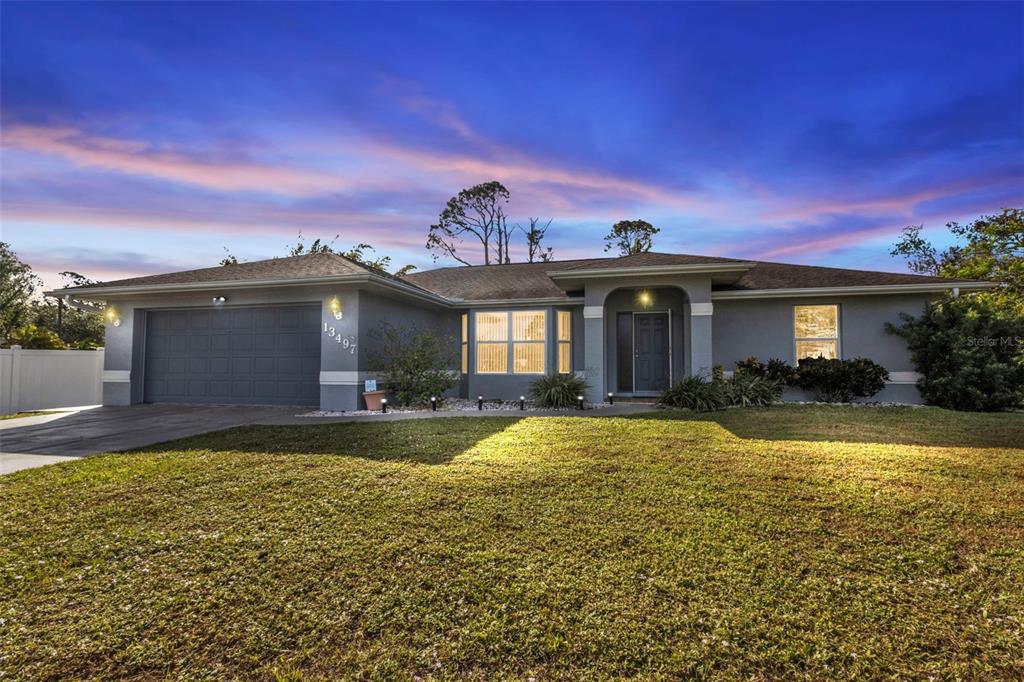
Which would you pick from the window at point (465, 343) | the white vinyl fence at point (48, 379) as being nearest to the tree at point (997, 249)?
the window at point (465, 343)

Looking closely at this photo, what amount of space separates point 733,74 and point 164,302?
14035mm

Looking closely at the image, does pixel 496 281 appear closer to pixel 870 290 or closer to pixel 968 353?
pixel 870 290

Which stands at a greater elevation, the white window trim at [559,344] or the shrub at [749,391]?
the white window trim at [559,344]

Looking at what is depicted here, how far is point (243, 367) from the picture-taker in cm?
1124

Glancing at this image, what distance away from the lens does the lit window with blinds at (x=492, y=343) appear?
12.5m

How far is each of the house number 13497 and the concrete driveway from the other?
166 cm

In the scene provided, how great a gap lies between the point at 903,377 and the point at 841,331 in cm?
161

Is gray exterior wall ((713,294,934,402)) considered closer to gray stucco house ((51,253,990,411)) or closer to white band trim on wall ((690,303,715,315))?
gray stucco house ((51,253,990,411))

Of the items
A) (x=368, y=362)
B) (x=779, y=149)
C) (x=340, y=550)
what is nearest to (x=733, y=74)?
(x=779, y=149)

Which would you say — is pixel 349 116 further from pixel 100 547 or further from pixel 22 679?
pixel 22 679

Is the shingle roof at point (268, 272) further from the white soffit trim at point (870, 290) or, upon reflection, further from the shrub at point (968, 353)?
the shrub at point (968, 353)

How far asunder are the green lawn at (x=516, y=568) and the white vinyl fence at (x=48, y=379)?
327 inches

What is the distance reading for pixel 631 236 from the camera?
3058 centimetres

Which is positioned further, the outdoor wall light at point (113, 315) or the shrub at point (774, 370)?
the outdoor wall light at point (113, 315)
